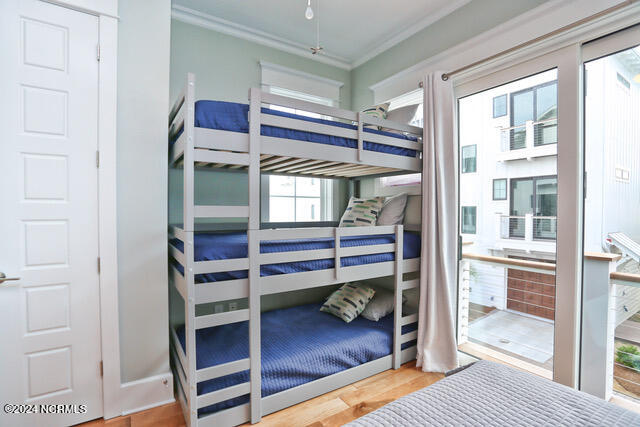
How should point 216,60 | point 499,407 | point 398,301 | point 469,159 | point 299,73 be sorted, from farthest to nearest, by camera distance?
point 299,73 < point 216,60 < point 469,159 < point 398,301 < point 499,407

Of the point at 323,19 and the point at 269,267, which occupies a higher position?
the point at 323,19

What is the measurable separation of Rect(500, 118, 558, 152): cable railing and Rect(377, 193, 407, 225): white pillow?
848 mm

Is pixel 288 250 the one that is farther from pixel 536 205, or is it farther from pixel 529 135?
pixel 529 135

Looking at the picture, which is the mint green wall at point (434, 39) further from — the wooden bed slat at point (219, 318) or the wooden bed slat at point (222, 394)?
the wooden bed slat at point (222, 394)

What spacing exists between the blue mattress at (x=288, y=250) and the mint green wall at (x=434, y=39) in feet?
5.16

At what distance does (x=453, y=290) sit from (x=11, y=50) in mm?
3028

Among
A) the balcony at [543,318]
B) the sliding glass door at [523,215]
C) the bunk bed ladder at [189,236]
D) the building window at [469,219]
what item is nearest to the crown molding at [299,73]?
the sliding glass door at [523,215]

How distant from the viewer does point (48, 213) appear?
5.21 ft

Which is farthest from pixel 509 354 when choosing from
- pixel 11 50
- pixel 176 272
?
pixel 11 50

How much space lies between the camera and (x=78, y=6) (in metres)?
1.60

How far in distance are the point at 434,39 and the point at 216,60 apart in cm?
183

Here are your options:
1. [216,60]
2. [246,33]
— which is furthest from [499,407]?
[246,33]

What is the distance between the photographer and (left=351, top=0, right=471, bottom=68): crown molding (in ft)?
7.60

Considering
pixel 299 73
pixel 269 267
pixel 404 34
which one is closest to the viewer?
pixel 269 267
